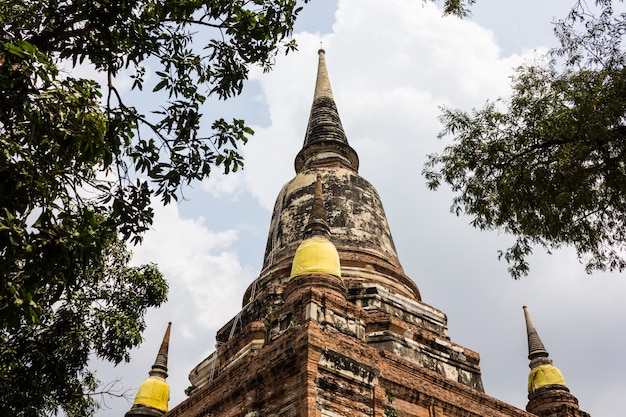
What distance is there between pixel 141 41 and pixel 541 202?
199 inches

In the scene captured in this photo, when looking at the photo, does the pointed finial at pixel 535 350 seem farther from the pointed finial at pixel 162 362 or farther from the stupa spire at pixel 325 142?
the pointed finial at pixel 162 362

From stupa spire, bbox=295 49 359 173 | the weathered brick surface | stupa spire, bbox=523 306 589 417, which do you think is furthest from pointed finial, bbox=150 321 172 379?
stupa spire, bbox=523 306 589 417

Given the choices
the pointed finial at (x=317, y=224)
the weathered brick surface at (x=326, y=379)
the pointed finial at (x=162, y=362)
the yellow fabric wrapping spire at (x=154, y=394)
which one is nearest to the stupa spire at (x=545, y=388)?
the weathered brick surface at (x=326, y=379)

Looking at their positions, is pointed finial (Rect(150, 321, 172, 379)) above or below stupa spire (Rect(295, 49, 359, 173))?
below

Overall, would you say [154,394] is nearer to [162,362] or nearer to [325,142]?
[162,362]

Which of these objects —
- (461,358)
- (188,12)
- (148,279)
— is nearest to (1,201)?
(188,12)

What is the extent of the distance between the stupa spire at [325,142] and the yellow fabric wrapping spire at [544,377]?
22.0ft

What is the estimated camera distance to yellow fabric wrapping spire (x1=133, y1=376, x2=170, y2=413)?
40.7ft

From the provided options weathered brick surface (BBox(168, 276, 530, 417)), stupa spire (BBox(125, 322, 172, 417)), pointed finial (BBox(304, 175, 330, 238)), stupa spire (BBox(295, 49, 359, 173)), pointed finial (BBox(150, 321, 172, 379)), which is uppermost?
stupa spire (BBox(295, 49, 359, 173))

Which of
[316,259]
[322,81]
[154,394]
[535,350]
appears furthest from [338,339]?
[322,81]

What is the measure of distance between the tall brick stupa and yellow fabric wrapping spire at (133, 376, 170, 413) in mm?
985

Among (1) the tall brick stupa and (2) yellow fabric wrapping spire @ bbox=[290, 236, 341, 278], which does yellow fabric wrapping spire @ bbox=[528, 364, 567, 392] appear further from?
(2) yellow fabric wrapping spire @ bbox=[290, 236, 341, 278]

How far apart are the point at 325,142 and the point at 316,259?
664cm

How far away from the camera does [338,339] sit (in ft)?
28.1
